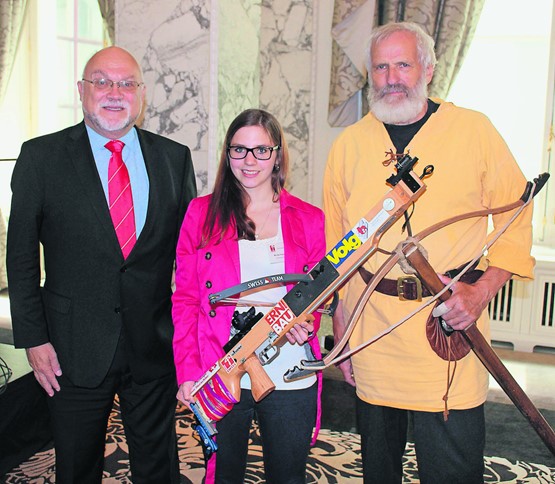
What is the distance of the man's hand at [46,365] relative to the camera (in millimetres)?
1925

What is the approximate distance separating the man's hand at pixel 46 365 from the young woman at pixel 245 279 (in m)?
0.40

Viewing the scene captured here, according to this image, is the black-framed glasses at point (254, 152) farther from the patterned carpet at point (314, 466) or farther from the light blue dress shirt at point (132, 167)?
the patterned carpet at point (314, 466)

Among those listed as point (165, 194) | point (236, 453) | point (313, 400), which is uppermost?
point (165, 194)

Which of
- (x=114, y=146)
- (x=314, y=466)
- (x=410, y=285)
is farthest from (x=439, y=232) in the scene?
(x=314, y=466)

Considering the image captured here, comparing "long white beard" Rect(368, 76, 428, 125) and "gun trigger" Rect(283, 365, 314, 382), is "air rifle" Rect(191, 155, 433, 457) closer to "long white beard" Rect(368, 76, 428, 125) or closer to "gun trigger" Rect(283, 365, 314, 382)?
"gun trigger" Rect(283, 365, 314, 382)

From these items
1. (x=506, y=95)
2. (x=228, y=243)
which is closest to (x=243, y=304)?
(x=228, y=243)

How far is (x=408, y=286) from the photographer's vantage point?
1681 millimetres

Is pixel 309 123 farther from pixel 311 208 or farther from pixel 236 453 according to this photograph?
pixel 236 453

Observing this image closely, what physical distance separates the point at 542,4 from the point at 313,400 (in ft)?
11.6

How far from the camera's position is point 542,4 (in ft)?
14.0

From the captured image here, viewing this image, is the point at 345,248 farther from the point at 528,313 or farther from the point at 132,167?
the point at 528,313

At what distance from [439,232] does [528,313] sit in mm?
2783

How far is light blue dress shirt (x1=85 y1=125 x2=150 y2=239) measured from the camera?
195 centimetres

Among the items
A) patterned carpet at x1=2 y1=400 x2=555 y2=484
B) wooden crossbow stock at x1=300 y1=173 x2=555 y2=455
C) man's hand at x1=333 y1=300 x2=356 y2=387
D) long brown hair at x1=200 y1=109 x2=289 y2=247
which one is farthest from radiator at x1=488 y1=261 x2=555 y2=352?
long brown hair at x1=200 y1=109 x2=289 y2=247
